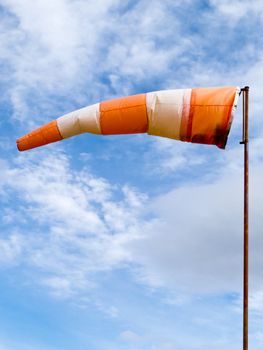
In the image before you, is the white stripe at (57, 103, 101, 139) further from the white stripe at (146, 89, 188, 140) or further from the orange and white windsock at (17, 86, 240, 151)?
the white stripe at (146, 89, 188, 140)

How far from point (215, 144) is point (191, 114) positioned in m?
0.81

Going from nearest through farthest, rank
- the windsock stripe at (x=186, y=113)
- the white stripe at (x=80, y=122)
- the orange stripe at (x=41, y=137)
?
1. the windsock stripe at (x=186, y=113)
2. the white stripe at (x=80, y=122)
3. the orange stripe at (x=41, y=137)

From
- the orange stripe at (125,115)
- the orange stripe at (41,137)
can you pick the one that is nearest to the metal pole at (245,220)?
the orange stripe at (125,115)

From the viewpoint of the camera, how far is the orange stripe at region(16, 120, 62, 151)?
11.7m

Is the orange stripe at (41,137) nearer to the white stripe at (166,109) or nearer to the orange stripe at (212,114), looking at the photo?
the white stripe at (166,109)

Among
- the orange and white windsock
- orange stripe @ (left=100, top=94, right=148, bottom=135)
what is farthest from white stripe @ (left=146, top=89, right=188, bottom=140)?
orange stripe @ (left=100, top=94, right=148, bottom=135)

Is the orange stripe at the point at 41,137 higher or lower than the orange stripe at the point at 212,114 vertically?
lower

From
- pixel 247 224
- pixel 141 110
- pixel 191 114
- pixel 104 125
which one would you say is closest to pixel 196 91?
pixel 191 114

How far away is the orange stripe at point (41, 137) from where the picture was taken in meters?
11.7

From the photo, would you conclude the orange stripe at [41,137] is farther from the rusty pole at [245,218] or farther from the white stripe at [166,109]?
the rusty pole at [245,218]

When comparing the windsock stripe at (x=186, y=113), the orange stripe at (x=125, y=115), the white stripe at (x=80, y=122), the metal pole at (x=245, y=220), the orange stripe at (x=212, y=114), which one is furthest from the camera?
the white stripe at (x=80, y=122)

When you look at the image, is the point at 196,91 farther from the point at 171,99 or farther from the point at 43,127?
the point at 43,127

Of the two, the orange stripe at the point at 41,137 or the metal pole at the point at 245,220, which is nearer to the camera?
the metal pole at the point at 245,220

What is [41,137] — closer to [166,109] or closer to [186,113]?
[166,109]
